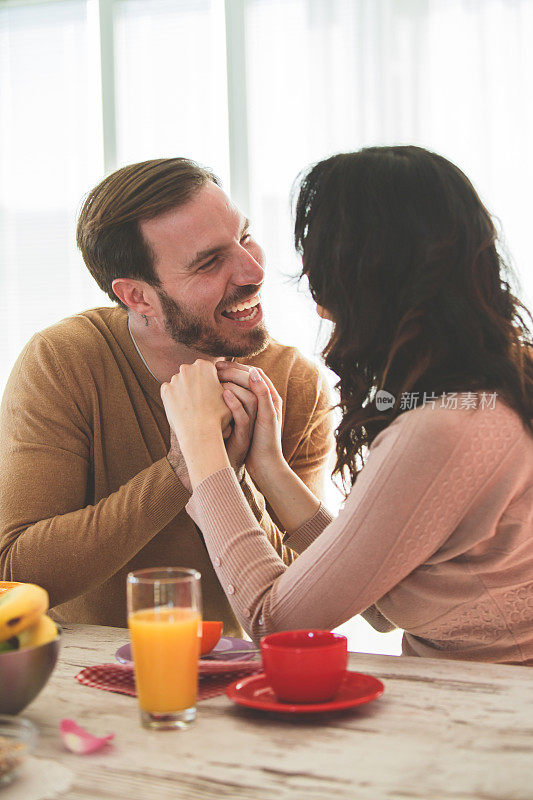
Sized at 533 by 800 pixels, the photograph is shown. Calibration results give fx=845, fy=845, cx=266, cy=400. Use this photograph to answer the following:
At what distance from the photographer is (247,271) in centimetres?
172

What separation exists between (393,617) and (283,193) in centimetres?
223

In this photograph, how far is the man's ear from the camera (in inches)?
70.0

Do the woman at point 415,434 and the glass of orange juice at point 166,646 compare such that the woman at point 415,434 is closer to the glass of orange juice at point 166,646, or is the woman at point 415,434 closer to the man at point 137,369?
the glass of orange juice at point 166,646

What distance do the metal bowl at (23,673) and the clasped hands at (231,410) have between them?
0.57m

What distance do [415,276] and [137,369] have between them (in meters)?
0.82

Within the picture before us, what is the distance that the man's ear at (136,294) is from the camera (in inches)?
70.0

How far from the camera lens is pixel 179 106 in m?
3.25

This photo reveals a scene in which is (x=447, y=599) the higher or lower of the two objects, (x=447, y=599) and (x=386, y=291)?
the lower

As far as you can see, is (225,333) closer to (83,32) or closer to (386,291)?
(386,291)

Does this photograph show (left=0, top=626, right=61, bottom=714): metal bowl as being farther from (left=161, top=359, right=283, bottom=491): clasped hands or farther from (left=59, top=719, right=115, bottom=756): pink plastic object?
(left=161, top=359, right=283, bottom=491): clasped hands

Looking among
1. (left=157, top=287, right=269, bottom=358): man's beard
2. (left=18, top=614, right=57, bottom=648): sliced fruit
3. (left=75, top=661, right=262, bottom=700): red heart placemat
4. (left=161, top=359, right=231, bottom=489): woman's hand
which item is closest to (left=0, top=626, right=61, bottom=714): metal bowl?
(left=18, top=614, right=57, bottom=648): sliced fruit

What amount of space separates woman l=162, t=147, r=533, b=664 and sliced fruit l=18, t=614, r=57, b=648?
1.05 feet

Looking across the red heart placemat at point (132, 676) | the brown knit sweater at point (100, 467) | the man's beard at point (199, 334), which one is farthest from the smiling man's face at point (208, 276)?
the red heart placemat at point (132, 676)

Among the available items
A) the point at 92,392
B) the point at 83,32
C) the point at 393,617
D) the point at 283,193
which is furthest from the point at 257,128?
the point at 393,617
